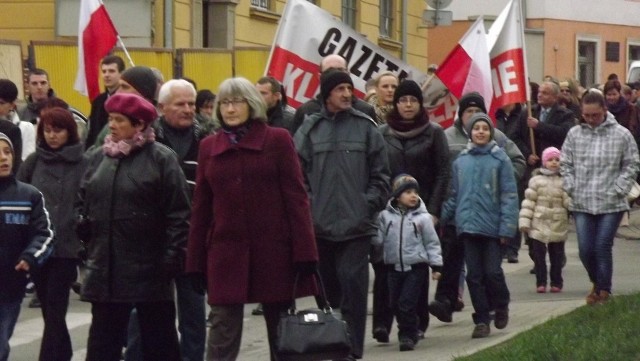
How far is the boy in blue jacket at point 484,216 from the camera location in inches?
486

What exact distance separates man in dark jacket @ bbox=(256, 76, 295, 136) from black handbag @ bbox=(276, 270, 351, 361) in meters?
4.96

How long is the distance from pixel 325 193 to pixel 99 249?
2.23m

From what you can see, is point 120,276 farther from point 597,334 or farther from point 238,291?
point 597,334

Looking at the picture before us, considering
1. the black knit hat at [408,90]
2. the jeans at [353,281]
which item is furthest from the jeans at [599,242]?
the jeans at [353,281]

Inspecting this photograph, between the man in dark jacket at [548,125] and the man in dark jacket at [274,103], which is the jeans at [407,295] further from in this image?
the man in dark jacket at [548,125]

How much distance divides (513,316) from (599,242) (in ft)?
2.81

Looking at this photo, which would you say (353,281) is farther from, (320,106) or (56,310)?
(320,106)

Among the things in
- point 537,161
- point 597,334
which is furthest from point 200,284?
point 537,161

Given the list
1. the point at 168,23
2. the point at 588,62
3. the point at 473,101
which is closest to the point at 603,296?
the point at 473,101

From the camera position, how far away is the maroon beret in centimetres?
915

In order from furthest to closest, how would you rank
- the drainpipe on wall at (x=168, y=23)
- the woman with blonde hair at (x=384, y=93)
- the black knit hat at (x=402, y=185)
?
the drainpipe on wall at (x=168, y=23) → the woman with blonde hair at (x=384, y=93) → the black knit hat at (x=402, y=185)

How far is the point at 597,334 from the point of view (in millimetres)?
11094

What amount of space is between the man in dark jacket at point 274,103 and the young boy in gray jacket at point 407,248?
79.0 inches

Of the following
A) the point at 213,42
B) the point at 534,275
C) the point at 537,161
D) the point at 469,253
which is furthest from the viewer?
the point at 213,42
